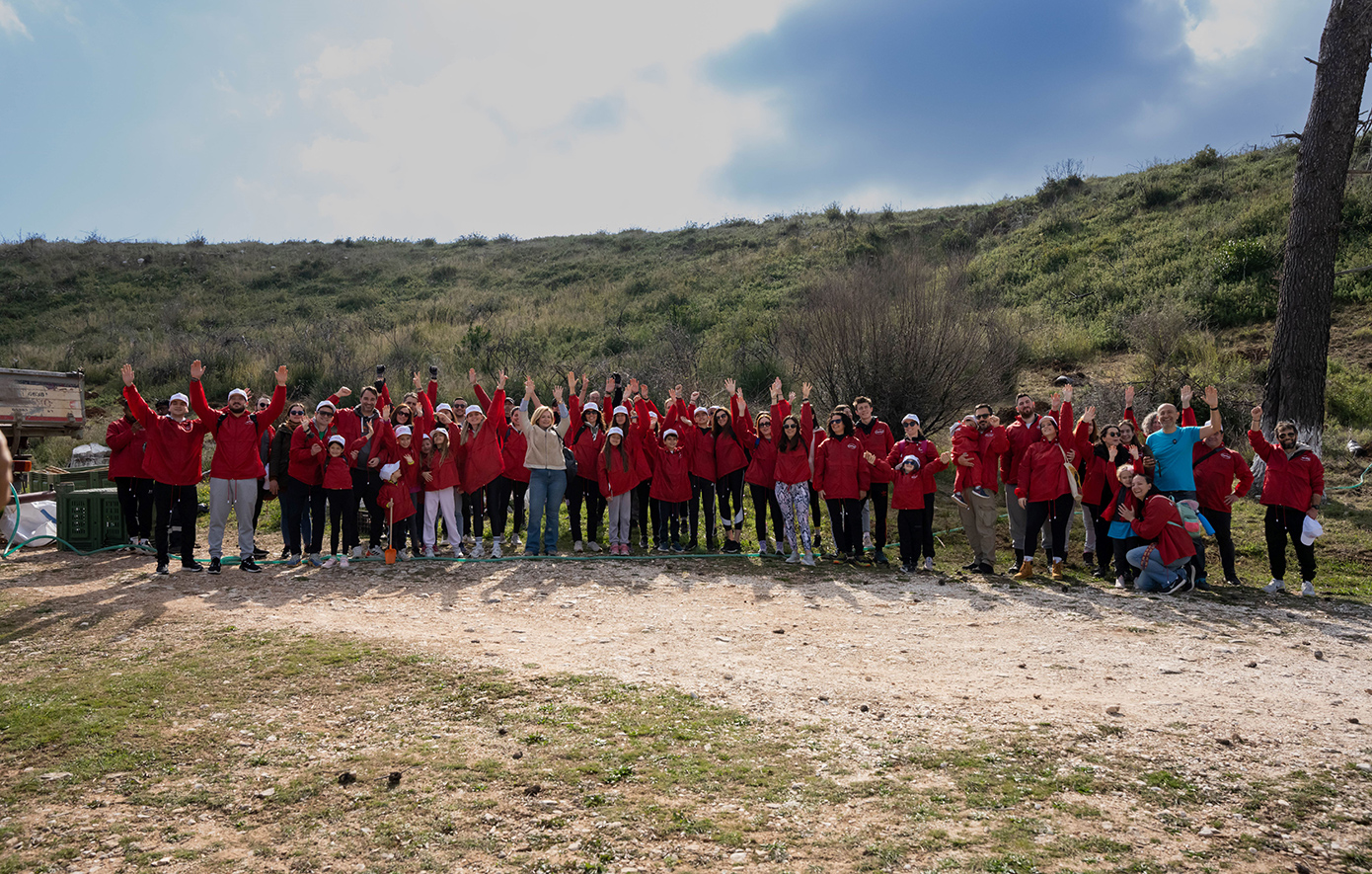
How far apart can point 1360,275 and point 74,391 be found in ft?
97.3

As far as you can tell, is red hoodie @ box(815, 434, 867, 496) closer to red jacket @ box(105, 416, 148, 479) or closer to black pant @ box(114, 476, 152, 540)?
red jacket @ box(105, 416, 148, 479)

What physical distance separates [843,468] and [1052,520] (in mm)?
2676

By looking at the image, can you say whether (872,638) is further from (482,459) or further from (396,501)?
(396,501)

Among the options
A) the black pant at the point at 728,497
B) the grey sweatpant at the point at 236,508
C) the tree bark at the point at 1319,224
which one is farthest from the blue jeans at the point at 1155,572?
the grey sweatpant at the point at 236,508

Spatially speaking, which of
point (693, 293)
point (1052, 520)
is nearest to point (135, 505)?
point (1052, 520)

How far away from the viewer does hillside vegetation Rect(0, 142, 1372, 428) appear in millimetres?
20594

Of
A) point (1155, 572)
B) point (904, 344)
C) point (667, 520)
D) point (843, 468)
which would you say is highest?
point (904, 344)

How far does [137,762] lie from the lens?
4293 millimetres

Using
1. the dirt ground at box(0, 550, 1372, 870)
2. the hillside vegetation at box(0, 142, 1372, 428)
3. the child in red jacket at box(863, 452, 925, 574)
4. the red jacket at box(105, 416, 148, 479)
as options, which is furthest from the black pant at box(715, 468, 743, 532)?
the red jacket at box(105, 416, 148, 479)

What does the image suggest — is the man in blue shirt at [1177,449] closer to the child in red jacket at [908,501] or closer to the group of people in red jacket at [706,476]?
the group of people in red jacket at [706,476]

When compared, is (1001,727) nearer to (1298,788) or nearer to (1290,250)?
(1298,788)

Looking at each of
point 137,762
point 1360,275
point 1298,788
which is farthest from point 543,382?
point 1360,275

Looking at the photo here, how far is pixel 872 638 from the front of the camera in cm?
690

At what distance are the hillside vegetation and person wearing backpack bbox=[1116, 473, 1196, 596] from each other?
947 cm
